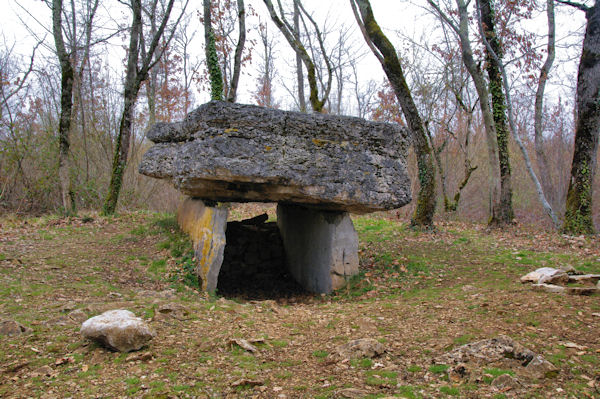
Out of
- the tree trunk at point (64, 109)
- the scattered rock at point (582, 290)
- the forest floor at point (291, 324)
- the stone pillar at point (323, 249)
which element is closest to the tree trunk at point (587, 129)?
the forest floor at point (291, 324)

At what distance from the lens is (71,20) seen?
1223 cm

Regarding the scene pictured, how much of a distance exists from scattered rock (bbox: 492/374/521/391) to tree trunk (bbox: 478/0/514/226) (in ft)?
22.6

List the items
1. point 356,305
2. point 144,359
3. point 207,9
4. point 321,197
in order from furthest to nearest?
point 207,9 → point 321,197 → point 356,305 → point 144,359

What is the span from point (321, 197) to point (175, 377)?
3171mm

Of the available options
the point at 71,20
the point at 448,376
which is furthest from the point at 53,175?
the point at 448,376

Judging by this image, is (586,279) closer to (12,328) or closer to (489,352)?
(489,352)

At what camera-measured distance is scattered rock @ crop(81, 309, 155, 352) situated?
291 centimetres

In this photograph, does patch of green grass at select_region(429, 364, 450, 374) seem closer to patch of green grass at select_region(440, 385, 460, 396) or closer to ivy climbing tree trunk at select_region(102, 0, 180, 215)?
patch of green grass at select_region(440, 385, 460, 396)

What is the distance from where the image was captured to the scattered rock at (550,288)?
13.4 feet

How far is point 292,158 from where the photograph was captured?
5.26 m

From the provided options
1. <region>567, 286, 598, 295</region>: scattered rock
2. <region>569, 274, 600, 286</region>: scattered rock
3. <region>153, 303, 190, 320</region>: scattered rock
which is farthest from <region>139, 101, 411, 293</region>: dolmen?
<region>567, 286, 598, 295</region>: scattered rock

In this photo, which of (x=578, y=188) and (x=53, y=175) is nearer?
(x=578, y=188)

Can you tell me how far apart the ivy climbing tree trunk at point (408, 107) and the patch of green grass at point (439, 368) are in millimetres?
5797

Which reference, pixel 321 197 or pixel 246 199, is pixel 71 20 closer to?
pixel 246 199
